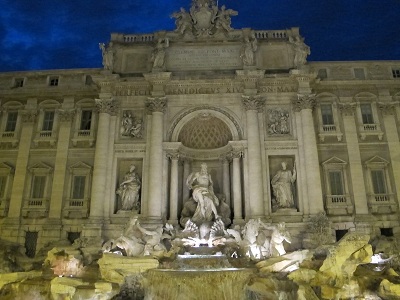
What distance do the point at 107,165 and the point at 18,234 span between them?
24.7ft

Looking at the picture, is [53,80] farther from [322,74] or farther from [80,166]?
[322,74]

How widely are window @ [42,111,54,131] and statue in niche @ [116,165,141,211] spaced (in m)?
7.52

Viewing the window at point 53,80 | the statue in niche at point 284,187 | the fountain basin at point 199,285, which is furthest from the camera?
the window at point 53,80

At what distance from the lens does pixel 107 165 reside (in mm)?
24250

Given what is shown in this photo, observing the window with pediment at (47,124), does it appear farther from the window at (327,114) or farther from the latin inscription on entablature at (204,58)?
the window at (327,114)

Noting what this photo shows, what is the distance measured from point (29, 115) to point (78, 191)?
7.02 m

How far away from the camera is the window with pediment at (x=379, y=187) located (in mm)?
23906

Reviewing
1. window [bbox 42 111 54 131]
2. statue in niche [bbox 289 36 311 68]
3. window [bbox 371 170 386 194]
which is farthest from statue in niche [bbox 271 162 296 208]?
window [bbox 42 111 54 131]

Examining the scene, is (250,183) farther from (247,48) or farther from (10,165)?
(10,165)

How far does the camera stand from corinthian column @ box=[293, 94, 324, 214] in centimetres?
2280

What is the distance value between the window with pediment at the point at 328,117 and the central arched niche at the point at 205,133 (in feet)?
20.9

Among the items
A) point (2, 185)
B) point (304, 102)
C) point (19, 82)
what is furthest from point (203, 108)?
point (2, 185)

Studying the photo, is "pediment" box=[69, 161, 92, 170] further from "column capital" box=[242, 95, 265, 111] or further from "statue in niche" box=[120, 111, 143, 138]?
"column capital" box=[242, 95, 265, 111]

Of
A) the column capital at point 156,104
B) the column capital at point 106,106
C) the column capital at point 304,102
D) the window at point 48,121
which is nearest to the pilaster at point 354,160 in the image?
the column capital at point 304,102
